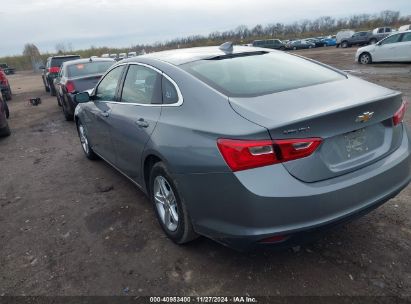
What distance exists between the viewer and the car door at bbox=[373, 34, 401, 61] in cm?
1797

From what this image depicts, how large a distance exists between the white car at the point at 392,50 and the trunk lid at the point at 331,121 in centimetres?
1754

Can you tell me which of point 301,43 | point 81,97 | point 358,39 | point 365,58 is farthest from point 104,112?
point 301,43

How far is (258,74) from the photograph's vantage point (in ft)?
10.4

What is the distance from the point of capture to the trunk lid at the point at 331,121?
2.32m

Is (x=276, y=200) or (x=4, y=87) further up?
(x=276, y=200)

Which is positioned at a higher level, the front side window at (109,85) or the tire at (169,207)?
the front side window at (109,85)

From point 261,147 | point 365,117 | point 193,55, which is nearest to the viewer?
point 261,147

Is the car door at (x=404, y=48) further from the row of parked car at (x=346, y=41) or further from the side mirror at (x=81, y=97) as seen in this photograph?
the row of parked car at (x=346, y=41)

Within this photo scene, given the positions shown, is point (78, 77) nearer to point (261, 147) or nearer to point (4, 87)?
point (261, 147)

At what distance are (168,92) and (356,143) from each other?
1.60 meters

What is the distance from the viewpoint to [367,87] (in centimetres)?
291

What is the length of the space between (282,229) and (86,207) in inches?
110

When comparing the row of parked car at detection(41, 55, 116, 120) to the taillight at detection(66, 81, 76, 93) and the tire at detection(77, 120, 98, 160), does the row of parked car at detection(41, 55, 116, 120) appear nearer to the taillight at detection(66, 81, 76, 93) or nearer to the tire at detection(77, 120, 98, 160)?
the taillight at detection(66, 81, 76, 93)

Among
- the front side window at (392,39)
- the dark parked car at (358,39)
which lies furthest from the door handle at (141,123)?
the dark parked car at (358,39)
